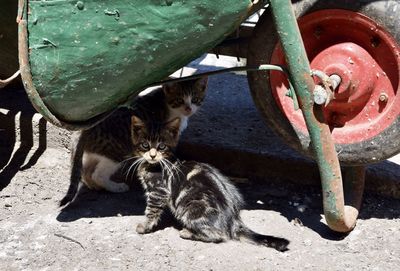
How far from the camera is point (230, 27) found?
2.86 m

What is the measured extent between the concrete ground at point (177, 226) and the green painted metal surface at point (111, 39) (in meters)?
0.82

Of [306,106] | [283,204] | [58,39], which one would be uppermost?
[58,39]

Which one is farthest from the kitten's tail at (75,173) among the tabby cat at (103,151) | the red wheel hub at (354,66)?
the red wheel hub at (354,66)

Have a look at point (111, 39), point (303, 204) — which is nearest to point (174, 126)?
point (303, 204)

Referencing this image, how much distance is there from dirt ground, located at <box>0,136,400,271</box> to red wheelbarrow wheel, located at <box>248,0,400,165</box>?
46cm

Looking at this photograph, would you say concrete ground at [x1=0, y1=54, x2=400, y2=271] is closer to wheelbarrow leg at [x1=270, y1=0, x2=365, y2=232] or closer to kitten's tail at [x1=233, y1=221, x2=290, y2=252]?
kitten's tail at [x1=233, y1=221, x2=290, y2=252]

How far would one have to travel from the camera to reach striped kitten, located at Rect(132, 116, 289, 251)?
10.9ft

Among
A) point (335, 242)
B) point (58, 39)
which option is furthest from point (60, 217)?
point (335, 242)

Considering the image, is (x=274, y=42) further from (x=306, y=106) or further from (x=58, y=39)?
(x=58, y=39)

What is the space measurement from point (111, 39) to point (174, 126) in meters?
1.00

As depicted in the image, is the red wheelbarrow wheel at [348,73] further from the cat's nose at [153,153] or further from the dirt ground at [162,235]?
the cat's nose at [153,153]

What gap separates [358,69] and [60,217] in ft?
5.81

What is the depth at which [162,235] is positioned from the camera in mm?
3479

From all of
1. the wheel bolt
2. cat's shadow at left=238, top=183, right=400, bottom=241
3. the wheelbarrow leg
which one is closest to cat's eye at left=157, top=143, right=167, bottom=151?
cat's shadow at left=238, top=183, right=400, bottom=241
